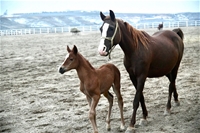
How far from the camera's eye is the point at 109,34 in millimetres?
4559

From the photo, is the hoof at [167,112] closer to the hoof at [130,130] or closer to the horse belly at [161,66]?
the horse belly at [161,66]

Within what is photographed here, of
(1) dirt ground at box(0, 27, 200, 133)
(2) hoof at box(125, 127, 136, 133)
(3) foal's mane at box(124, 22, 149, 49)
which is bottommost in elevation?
(1) dirt ground at box(0, 27, 200, 133)

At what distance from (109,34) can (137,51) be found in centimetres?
62

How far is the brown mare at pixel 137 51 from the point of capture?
15.0 feet

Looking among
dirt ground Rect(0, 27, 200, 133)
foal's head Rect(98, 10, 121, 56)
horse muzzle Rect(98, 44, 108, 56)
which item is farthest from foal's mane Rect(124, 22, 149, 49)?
dirt ground Rect(0, 27, 200, 133)

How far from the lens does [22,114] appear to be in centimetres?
600

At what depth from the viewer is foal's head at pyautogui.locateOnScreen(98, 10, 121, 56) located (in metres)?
4.49

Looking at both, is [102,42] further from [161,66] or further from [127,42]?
[161,66]

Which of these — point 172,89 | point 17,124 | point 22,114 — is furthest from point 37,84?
point 172,89

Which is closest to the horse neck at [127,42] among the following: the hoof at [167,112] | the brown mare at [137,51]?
the brown mare at [137,51]

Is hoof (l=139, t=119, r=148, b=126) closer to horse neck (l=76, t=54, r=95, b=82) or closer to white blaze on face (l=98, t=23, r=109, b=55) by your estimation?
horse neck (l=76, t=54, r=95, b=82)

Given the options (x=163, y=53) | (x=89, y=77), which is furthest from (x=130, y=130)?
(x=163, y=53)

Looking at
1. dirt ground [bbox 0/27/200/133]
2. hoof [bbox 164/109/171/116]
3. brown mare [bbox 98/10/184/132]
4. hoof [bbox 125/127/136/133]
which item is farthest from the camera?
hoof [bbox 164/109/171/116]

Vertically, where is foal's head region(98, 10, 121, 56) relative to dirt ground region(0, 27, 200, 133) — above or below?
above
